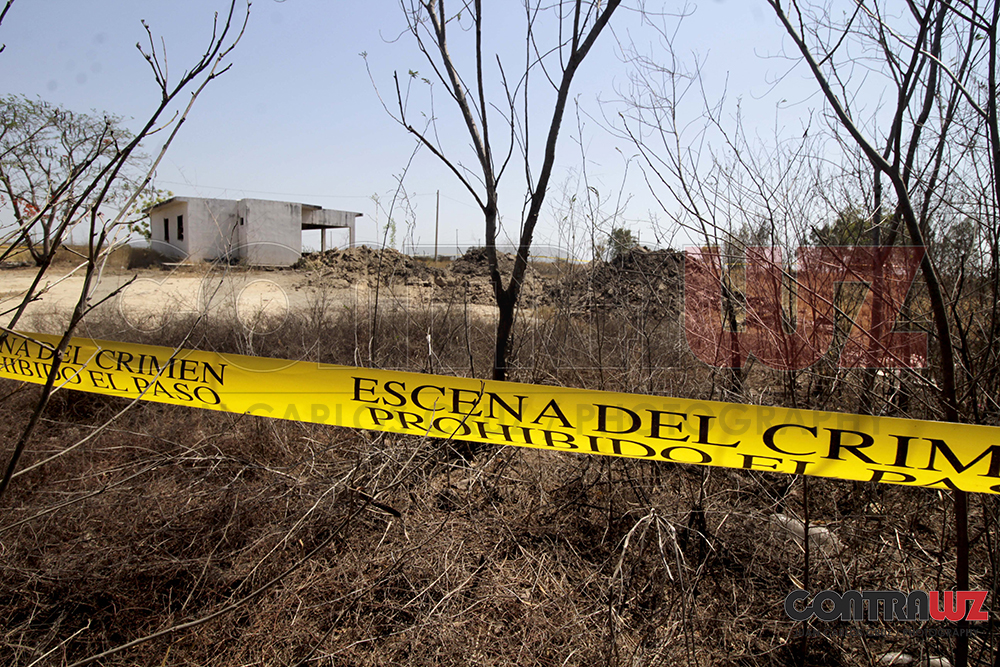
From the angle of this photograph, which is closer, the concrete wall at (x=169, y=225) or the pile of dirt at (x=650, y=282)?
the pile of dirt at (x=650, y=282)

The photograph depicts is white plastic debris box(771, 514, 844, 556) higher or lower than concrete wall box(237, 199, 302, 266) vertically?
lower

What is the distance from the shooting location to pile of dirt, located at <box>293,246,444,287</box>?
20.0 ft

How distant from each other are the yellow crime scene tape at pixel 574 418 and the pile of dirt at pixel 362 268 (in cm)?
239

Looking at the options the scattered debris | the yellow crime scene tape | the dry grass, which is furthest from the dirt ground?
the scattered debris

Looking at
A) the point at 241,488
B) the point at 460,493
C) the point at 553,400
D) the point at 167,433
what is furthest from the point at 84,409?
the point at 553,400

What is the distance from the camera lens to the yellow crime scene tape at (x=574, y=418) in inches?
83.3

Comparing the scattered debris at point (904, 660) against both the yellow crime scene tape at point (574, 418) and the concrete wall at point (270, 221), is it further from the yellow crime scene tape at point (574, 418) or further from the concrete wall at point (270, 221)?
the concrete wall at point (270, 221)

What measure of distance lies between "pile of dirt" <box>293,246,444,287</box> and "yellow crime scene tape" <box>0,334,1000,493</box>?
2.39 meters

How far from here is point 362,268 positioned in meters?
8.26

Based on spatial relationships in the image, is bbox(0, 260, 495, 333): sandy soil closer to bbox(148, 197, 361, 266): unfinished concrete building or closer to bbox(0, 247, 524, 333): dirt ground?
bbox(0, 247, 524, 333): dirt ground

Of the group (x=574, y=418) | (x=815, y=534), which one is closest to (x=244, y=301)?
(x=574, y=418)

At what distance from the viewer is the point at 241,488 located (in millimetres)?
3180

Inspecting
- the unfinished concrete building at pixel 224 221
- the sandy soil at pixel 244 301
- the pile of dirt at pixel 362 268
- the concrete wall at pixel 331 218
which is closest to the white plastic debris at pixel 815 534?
the sandy soil at pixel 244 301

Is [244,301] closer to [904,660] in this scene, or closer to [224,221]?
[904,660]
